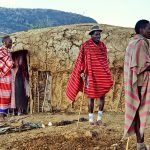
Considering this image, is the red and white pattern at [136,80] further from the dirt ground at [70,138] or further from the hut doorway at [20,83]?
the hut doorway at [20,83]

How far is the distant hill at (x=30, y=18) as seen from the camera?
32844 millimetres

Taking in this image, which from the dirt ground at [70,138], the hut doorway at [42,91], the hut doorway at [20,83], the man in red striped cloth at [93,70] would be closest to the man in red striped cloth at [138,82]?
the dirt ground at [70,138]

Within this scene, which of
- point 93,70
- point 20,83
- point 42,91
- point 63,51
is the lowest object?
point 42,91

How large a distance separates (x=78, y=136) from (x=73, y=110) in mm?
4396

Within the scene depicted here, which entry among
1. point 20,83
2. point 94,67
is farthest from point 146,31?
point 20,83

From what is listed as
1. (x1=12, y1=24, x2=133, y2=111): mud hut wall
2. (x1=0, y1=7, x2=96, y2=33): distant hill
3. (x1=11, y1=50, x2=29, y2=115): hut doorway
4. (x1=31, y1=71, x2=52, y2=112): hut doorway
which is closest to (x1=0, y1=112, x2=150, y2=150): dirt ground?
(x1=12, y1=24, x2=133, y2=111): mud hut wall

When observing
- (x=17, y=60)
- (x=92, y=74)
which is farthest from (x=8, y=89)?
(x=92, y=74)

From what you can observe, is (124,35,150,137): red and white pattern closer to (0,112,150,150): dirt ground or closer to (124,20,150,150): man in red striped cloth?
(124,20,150,150): man in red striped cloth

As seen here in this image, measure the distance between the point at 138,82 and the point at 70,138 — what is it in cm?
174

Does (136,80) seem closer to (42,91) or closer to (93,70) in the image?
(93,70)

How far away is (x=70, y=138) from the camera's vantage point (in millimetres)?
7625

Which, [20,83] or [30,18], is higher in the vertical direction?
[30,18]

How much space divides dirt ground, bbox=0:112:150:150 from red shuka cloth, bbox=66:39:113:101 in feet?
2.20

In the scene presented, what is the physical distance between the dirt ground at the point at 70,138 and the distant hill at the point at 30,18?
918 inches
